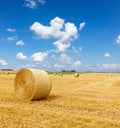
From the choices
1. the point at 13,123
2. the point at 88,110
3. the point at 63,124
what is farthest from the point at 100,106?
the point at 13,123

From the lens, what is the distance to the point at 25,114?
9711mm

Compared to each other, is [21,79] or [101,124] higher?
[21,79]

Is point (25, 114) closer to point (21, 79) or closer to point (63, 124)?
point (63, 124)

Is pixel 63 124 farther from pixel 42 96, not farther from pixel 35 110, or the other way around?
pixel 42 96

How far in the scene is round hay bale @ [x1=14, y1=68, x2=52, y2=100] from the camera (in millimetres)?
13680

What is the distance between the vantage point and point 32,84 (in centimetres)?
1380

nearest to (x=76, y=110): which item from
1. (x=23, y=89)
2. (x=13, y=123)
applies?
(x=13, y=123)

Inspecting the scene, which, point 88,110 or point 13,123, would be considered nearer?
point 13,123

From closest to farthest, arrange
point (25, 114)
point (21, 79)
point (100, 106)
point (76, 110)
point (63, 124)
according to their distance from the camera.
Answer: point (63, 124) < point (25, 114) < point (76, 110) < point (100, 106) < point (21, 79)

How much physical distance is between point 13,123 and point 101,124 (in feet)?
8.76

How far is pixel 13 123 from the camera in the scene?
8.39m

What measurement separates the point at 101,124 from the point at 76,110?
2.36 m

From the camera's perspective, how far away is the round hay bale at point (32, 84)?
13.7m

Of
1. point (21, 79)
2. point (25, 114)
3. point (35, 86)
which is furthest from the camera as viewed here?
point (21, 79)
